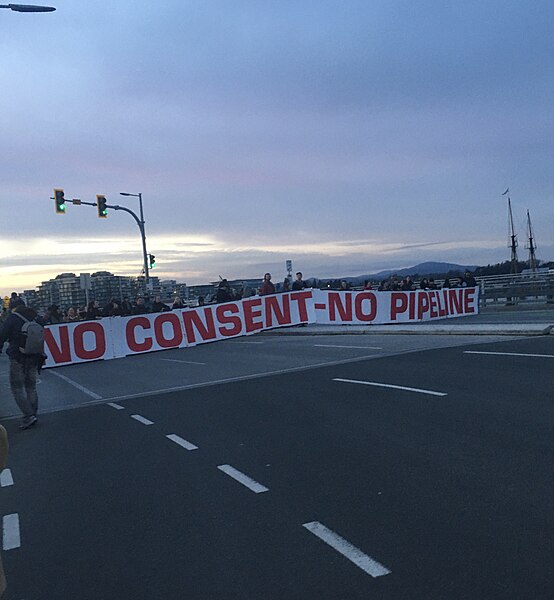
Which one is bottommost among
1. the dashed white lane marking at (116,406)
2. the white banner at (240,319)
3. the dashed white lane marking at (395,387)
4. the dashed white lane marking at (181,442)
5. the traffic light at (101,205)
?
the dashed white lane marking at (116,406)

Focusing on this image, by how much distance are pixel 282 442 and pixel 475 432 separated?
2.09m

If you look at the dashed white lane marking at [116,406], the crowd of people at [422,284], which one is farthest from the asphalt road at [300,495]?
the crowd of people at [422,284]

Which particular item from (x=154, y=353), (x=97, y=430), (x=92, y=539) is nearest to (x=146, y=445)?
(x=97, y=430)

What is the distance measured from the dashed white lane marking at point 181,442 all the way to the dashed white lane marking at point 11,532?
2.23m

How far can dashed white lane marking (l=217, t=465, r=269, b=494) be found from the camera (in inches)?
231

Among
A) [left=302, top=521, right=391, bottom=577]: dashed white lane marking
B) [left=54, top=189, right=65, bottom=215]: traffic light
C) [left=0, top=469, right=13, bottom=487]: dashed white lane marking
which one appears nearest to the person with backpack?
[left=0, top=469, right=13, bottom=487]: dashed white lane marking

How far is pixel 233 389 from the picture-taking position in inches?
468

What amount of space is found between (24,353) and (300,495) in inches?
236

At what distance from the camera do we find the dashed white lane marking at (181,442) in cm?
765

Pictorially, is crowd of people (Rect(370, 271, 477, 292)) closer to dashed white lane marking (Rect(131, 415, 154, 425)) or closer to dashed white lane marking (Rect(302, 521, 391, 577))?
dashed white lane marking (Rect(131, 415, 154, 425))

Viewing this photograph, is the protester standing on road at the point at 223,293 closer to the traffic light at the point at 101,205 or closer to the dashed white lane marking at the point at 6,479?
the traffic light at the point at 101,205

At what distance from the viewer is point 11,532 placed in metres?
5.38

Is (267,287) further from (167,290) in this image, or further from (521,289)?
(167,290)

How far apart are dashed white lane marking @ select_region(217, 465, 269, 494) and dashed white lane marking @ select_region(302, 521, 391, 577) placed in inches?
40.4
